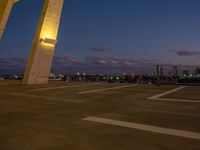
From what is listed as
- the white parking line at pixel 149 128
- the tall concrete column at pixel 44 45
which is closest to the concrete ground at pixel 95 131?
the white parking line at pixel 149 128

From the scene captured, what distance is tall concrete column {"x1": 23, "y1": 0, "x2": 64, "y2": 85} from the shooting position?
12.1 meters

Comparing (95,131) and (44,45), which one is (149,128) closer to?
(95,131)

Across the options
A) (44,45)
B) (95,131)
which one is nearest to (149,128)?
(95,131)

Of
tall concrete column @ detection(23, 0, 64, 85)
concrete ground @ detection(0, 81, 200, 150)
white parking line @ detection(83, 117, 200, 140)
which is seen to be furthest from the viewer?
tall concrete column @ detection(23, 0, 64, 85)

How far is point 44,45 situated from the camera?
12.5 m

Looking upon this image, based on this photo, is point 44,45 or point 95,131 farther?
point 44,45

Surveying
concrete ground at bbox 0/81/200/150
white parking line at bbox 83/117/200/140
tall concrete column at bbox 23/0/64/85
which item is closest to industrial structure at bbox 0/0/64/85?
tall concrete column at bbox 23/0/64/85

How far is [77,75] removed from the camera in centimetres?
2022

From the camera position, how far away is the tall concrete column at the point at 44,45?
1214 cm

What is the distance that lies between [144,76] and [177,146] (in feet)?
50.2

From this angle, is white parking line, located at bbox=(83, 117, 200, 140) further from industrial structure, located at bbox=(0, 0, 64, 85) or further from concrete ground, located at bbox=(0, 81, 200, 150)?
industrial structure, located at bbox=(0, 0, 64, 85)

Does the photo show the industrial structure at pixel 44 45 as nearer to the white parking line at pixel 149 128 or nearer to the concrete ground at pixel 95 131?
the concrete ground at pixel 95 131

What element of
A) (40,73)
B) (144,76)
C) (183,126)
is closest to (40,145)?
(183,126)

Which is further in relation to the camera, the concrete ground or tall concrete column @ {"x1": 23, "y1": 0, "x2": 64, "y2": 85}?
tall concrete column @ {"x1": 23, "y1": 0, "x2": 64, "y2": 85}
